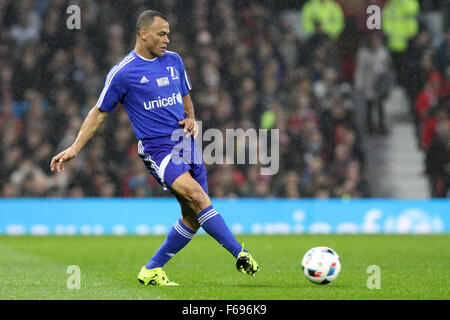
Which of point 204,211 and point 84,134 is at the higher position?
point 84,134

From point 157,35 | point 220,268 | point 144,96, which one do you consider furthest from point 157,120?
point 220,268

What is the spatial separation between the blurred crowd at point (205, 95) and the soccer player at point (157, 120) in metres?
8.29

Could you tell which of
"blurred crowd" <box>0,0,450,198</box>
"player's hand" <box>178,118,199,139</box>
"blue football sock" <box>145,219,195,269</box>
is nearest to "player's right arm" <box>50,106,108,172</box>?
"player's hand" <box>178,118,199,139</box>

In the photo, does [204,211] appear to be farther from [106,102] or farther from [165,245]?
[106,102]

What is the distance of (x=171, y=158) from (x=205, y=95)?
1000cm

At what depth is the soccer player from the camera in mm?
7762

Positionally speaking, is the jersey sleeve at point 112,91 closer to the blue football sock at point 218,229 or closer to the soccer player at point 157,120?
the soccer player at point 157,120

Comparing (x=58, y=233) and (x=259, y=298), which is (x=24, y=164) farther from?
(x=259, y=298)

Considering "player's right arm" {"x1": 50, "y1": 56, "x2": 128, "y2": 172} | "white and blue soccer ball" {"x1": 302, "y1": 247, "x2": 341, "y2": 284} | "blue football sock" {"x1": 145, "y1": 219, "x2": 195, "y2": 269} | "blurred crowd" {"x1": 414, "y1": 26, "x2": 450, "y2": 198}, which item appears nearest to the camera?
"white and blue soccer ball" {"x1": 302, "y1": 247, "x2": 341, "y2": 284}

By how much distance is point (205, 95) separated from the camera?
17.7m

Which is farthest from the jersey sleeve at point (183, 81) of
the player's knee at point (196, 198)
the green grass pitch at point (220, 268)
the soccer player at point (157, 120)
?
the green grass pitch at point (220, 268)

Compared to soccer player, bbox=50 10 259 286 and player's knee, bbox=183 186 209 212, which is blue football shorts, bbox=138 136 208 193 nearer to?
soccer player, bbox=50 10 259 286

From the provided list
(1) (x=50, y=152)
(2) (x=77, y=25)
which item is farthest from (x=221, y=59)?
(1) (x=50, y=152)

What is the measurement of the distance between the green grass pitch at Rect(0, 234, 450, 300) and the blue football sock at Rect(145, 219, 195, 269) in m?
0.28
